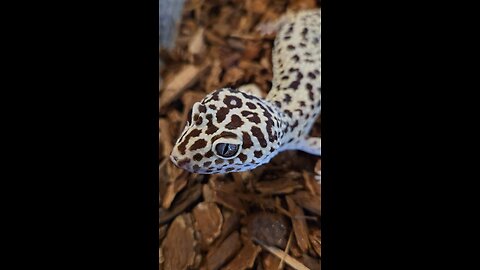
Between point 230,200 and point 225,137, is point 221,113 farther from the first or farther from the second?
point 230,200

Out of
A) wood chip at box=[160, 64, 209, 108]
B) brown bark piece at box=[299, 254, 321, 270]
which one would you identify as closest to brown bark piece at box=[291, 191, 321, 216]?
brown bark piece at box=[299, 254, 321, 270]

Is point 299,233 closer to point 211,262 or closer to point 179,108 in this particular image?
point 211,262

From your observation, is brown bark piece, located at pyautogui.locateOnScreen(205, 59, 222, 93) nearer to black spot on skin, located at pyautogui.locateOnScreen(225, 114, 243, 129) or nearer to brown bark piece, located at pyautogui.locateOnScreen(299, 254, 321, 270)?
black spot on skin, located at pyautogui.locateOnScreen(225, 114, 243, 129)

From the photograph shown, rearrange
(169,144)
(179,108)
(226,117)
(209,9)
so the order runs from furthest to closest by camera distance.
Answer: (209,9), (179,108), (169,144), (226,117)

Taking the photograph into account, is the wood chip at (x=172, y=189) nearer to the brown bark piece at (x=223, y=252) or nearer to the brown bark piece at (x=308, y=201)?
the brown bark piece at (x=223, y=252)

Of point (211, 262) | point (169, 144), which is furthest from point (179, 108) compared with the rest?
point (211, 262)

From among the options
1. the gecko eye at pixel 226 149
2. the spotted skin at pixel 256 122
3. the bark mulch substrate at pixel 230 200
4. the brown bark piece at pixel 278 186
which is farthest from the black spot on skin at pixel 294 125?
the gecko eye at pixel 226 149

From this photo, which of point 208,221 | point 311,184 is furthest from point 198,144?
point 311,184
